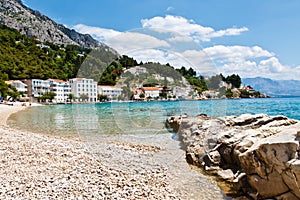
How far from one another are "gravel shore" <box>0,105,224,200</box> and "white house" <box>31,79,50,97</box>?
7980 centimetres

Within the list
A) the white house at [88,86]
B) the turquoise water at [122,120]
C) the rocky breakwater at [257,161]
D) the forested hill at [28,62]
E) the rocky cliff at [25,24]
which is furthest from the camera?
the rocky cliff at [25,24]

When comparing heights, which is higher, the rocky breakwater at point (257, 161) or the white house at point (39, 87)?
the white house at point (39, 87)

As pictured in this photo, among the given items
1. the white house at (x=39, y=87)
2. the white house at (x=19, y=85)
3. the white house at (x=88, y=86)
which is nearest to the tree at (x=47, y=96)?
the white house at (x=39, y=87)

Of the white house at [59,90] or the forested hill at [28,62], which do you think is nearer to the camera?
the white house at [59,90]

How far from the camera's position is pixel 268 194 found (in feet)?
16.2

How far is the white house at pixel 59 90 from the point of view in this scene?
81000mm

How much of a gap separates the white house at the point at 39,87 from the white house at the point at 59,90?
1707mm

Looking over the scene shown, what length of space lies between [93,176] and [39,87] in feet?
282

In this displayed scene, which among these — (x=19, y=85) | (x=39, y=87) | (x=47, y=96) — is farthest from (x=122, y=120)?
(x=39, y=87)

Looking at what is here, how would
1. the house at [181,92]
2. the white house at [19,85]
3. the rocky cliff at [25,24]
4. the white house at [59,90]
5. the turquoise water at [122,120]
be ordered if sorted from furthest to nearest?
1. the rocky cliff at [25,24]
2. the white house at [59,90]
3. the white house at [19,85]
4. the turquoise water at [122,120]
5. the house at [181,92]

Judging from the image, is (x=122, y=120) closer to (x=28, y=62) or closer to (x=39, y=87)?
(x=39, y=87)

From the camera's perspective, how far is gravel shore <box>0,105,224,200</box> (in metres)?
5.08

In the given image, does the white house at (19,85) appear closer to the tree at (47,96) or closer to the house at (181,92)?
the tree at (47,96)

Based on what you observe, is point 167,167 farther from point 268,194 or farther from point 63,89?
point 63,89
